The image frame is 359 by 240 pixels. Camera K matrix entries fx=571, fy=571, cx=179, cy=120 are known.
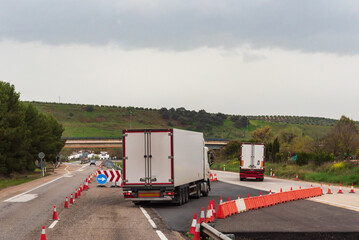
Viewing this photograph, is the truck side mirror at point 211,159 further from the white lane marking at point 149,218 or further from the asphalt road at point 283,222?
the white lane marking at point 149,218

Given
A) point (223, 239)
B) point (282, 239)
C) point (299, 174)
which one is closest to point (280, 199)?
point (282, 239)

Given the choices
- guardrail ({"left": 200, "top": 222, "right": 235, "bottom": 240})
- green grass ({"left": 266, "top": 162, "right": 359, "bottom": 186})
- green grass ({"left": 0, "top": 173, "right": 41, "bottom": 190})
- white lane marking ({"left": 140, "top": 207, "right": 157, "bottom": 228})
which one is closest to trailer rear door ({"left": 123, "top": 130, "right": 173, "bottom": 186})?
white lane marking ({"left": 140, "top": 207, "right": 157, "bottom": 228})

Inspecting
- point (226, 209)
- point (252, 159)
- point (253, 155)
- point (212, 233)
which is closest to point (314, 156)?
point (252, 159)

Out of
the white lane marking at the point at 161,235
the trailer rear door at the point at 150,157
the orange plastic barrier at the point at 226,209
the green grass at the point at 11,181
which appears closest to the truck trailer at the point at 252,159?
the green grass at the point at 11,181

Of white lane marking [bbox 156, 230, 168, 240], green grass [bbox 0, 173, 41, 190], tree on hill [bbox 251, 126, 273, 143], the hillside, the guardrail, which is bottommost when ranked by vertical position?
green grass [bbox 0, 173, 41, 190]

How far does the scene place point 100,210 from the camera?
72.1ft

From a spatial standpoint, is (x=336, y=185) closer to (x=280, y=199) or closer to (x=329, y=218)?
(x=280, y=199)

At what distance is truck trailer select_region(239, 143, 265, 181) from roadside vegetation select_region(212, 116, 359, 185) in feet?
17.4

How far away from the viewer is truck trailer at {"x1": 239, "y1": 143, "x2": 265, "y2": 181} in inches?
1900

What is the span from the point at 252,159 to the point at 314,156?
14.5 meters

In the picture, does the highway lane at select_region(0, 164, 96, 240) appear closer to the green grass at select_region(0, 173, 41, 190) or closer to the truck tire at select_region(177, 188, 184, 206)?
the truck tire at select_region(177, 188, 184, 206)

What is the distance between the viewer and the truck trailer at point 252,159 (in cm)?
4825

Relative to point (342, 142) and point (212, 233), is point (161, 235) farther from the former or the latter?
point (342, 142)

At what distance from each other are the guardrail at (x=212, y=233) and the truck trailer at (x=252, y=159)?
3562cm
